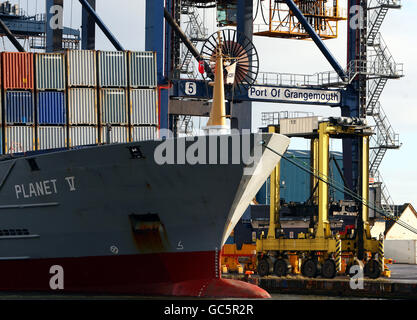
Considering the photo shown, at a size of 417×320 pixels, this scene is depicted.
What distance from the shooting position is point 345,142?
6088 centimetres

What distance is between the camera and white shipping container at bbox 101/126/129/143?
1376 inches

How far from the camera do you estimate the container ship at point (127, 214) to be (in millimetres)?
29812

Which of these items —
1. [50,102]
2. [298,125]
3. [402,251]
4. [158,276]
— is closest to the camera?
[158,276]

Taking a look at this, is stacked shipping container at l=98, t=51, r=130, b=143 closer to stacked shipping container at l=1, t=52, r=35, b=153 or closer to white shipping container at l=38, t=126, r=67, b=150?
white shipping container at l=38, t=126, r=67, b=150

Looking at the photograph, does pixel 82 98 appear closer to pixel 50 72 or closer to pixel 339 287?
pixel 50 72

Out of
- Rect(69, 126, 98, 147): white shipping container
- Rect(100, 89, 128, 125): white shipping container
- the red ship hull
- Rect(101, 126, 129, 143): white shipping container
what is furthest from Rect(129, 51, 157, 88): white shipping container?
the red ship hull

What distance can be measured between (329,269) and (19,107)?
49.4 feet

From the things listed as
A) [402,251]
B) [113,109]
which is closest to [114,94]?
[113,109]

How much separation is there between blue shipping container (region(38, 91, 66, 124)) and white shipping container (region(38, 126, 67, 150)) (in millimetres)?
263

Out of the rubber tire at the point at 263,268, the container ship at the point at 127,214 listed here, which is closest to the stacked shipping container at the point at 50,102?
the container ship at the point at 127,214

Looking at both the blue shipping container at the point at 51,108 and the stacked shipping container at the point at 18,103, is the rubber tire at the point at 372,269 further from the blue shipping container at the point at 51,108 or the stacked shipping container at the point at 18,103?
the stacked shipping container at the point at 18,103

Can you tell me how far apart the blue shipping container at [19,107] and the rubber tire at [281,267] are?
1337 centimetres

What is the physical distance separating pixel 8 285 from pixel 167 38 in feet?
114

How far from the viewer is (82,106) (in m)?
35.2
